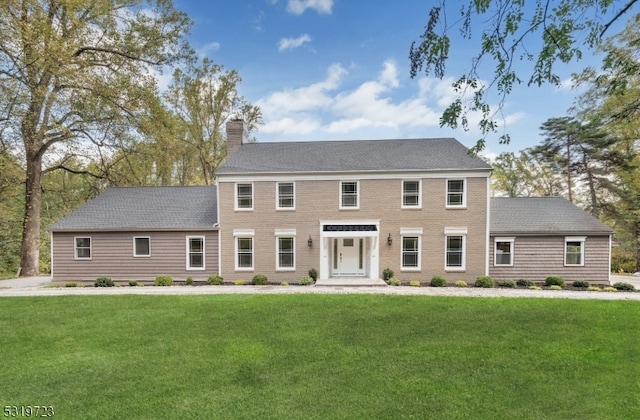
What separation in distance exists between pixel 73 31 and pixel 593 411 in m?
26.3

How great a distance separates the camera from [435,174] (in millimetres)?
16844

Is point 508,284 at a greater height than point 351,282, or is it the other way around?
point 351,282

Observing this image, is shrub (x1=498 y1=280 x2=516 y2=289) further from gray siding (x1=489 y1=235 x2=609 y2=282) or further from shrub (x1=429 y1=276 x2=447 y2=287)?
shrub (x1=429 y1=276 x2=447 y2=287)

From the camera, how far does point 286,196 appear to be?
17578mm

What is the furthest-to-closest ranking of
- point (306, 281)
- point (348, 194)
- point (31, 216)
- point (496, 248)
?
1. point (31, 216)
2. point (348, 194)
3. point (496, 248)
4. point (306, 281)

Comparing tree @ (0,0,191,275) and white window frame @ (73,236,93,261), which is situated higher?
tree @ (0,0,191,275)

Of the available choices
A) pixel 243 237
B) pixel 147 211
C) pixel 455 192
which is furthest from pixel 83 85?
pixel 455 192

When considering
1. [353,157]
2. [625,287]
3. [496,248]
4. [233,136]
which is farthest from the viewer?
[233,136]

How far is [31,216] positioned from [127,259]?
7.59 m

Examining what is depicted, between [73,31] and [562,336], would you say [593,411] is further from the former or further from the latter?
[73,31]

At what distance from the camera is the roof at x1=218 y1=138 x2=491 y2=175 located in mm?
17156

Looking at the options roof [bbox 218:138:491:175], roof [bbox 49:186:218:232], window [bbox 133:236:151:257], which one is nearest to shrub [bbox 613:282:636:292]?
roof [bbox 218:138:491:175]

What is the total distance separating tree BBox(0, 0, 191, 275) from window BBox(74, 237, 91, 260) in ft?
15.2

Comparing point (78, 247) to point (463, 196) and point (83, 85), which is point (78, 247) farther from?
point (463, 196)
